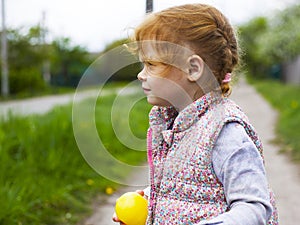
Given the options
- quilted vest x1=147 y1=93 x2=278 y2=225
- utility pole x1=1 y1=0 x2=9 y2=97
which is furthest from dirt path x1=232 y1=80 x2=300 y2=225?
utility pole x1=1 y1=0 x2=9 y2=97

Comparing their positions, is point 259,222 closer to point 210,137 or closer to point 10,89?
point 210,137

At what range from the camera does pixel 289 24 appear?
18.8 metres

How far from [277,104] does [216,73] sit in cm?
1266

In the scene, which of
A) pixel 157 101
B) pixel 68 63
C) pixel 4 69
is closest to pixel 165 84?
pixel 157 101

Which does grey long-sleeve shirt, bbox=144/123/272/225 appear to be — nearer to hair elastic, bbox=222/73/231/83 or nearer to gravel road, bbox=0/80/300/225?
hair elastic, bbox=222/73/231/83

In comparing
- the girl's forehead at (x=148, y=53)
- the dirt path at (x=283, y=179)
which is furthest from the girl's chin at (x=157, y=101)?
the dirt path at (x=283, y=179)

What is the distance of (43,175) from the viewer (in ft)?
14.5

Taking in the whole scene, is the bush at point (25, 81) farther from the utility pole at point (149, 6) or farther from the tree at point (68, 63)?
the utility pole at point (149, 6)

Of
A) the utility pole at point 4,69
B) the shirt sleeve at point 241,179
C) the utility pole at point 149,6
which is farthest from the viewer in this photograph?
the utility pole at point 4,69

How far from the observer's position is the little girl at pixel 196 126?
1396 millimetres

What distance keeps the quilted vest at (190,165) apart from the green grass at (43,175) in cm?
A: 208

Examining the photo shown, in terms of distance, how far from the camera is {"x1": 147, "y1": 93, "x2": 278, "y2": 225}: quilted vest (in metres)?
1.45

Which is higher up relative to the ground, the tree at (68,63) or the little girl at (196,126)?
the little girl at (196,126)

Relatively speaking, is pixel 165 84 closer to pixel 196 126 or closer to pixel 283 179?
pixel 196 126
